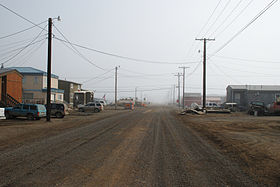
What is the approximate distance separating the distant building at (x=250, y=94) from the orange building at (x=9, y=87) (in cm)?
4829

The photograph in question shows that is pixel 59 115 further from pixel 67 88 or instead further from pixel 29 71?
pixel 67 88

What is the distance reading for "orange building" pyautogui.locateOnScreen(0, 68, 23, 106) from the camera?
3378 cm

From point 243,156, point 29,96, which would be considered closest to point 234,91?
point 29,96

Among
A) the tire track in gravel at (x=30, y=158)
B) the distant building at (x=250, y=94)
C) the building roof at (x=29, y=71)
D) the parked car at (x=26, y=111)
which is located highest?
the building roof at (x=29, y=71)

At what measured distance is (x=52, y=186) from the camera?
5711 mm

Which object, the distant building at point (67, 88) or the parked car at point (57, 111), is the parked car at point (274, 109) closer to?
the parked car at point (57, 111)

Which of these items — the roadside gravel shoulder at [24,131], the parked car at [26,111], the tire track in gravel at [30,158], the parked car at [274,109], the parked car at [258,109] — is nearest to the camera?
the tire track in gravel at [30,158]

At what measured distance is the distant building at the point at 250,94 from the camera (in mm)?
57938

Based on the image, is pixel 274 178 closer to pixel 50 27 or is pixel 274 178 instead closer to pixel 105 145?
pixel 105 145

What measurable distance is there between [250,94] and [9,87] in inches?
1973

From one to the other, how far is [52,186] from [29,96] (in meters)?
44.3

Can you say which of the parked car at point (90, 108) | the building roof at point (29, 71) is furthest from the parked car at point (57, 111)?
the building roof at point (29, 71)

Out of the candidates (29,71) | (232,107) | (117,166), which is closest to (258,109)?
(232,107)

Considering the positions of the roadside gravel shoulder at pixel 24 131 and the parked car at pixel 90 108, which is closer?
the roadside gravel shoulder at pixel 24 131
